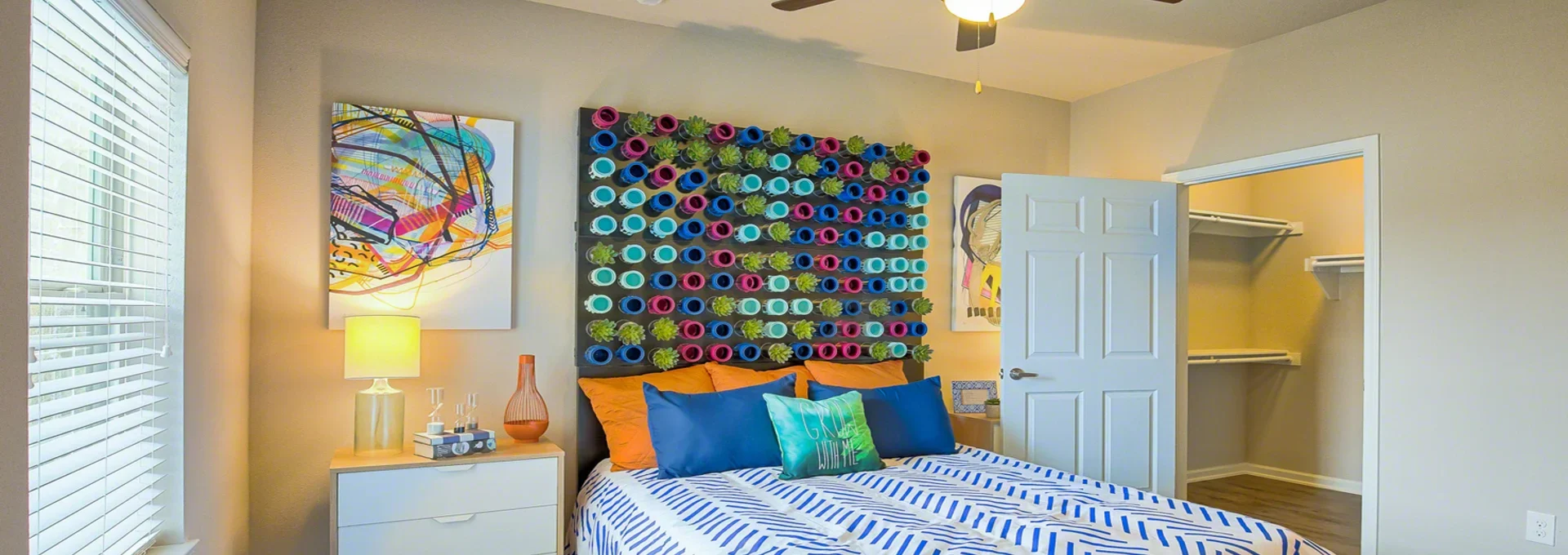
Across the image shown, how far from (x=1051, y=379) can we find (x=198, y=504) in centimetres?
322

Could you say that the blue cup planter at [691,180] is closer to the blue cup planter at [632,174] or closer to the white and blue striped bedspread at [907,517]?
the blue cup planter at [632,174]

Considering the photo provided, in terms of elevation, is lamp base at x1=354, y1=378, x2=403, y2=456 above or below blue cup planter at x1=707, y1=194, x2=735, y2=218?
below

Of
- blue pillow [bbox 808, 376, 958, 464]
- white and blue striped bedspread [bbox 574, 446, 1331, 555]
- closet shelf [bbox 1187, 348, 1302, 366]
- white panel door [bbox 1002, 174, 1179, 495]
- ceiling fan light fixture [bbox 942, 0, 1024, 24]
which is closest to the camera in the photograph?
white and blue striped bedspread [bbox 574, 446, 1331, 555]

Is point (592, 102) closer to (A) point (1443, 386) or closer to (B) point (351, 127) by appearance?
(B) point (351, 127)

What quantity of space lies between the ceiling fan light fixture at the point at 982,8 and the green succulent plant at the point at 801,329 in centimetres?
176

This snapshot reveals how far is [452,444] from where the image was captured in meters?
2.97

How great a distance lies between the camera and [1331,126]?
12.1 feet

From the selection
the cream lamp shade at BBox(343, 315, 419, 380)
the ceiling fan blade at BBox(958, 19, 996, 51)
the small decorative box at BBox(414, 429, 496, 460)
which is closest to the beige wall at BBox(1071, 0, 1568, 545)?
the ceiling fan blade at BBox(958, 19, 996, 51)

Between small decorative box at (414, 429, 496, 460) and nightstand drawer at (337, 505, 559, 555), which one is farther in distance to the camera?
small decorative box at (414, 429, 496, 460)

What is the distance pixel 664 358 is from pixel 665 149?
840mm

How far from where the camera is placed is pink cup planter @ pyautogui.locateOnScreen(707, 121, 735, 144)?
3764 millimetres

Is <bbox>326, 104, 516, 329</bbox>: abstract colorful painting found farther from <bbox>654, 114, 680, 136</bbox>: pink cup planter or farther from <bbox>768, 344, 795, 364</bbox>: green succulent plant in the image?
<bbox>768, 344, 795, 364</bbox>: green succulent plant

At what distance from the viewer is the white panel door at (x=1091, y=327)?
13.2 feet

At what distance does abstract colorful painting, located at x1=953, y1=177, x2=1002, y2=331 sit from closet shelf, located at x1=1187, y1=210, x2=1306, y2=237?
1257 millimetres
